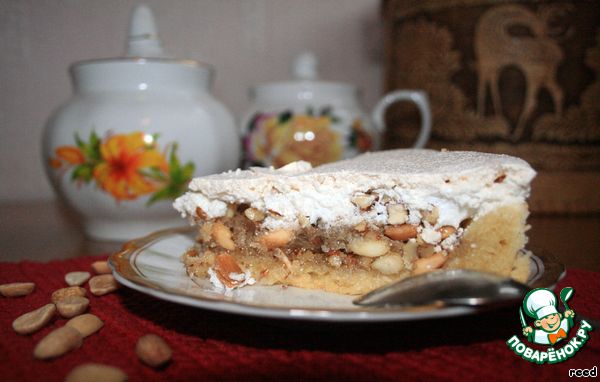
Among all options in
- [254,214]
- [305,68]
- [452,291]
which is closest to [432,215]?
[452,291]

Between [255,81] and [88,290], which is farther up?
[255,81]

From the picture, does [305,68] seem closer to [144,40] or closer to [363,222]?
[144,40]

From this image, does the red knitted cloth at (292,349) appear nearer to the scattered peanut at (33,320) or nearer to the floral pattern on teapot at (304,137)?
the scattered peanut at (33,320)

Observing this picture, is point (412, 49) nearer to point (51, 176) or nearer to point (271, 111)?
point (271, 111)

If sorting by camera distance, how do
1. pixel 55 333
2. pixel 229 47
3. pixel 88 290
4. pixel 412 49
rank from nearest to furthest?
pixel 55 333, pixel 88 290, pixel 412 49, pixel 229 47

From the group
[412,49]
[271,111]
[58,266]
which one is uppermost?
[412,49]

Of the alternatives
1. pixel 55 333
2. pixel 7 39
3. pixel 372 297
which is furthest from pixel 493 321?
pixel 7 39
